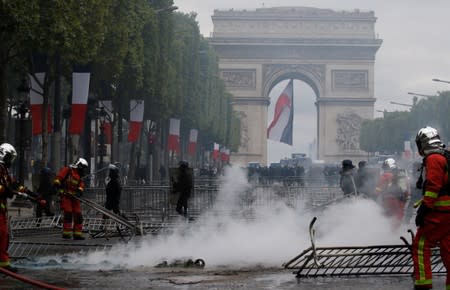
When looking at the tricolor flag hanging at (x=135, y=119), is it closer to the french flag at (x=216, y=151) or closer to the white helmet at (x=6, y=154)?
the white helmet at (x=6, y=154)

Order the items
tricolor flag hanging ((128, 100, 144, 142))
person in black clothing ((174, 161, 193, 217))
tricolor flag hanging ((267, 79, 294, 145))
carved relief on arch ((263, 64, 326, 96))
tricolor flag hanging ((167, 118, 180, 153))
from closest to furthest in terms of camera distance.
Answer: person in black clothing ((174, 161, 193, 217)) → tricolor flag hanging ((128, 100, 144, 142)) → tricolor flag hanging ((167, 118, 180, 153)) → tricolor flag hanging ((267, 79, 294, 145)) → carved relief on arch ((263, 64, 326, 96))

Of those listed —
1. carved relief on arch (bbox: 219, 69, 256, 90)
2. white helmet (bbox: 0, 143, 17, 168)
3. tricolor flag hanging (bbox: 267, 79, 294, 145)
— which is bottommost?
white helmet (bbox: 0, 143, 17, 168)

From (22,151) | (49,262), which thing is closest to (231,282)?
(49,262)

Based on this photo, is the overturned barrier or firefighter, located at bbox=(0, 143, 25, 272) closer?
the overturned barrier

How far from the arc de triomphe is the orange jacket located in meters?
105

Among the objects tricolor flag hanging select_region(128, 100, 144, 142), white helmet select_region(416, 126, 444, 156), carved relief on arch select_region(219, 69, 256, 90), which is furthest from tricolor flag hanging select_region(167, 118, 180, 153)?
carved relief on arch select_region(219, 69, 256, 90)

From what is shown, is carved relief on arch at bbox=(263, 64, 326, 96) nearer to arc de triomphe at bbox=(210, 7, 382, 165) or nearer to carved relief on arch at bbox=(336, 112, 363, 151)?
arc de triomphe at bbox=(210, 7, 382, 165)

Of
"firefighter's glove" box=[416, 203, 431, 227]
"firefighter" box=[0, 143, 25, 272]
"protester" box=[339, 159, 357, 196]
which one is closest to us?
"firefighter's glove" box=[416, 203, 431, 227]

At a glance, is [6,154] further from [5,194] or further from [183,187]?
[183,187]

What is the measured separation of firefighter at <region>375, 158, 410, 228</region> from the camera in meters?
19.8

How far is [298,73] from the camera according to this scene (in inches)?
5128

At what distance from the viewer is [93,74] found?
43.1 meters

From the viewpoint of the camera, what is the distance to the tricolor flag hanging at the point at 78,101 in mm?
34594

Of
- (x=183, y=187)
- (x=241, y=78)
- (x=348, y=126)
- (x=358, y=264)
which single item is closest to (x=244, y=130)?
(x=241, y=78)
